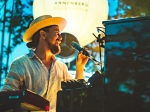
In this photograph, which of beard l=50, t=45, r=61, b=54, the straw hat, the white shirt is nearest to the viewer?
the white shirt

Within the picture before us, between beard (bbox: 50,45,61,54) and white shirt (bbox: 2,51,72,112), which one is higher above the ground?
beard (bbox: 50,45,61,54)

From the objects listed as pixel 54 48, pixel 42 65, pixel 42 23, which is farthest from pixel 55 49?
pixel 42 23

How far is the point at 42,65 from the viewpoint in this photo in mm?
4164

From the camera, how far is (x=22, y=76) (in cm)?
398

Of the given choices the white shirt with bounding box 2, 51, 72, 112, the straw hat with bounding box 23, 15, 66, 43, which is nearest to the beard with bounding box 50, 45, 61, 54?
the white shirt with bounding box 2, 51, 72, 112

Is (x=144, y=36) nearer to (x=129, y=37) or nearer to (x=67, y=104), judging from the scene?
(x=129, y=37)

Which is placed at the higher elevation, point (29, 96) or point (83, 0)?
point (83, 0)

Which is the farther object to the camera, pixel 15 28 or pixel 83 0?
pixel 15 28

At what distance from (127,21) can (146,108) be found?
2.02ft

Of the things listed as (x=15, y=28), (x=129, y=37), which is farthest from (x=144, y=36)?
(x=15, y=28)

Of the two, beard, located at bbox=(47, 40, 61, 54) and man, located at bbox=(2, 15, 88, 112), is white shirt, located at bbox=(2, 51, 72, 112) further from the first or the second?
beard, located at bbox=(47, 40, 61, 54)

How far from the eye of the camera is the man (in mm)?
3988

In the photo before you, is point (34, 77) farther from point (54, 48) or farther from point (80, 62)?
point (80, 62)

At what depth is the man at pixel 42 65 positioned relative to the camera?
157 inches
